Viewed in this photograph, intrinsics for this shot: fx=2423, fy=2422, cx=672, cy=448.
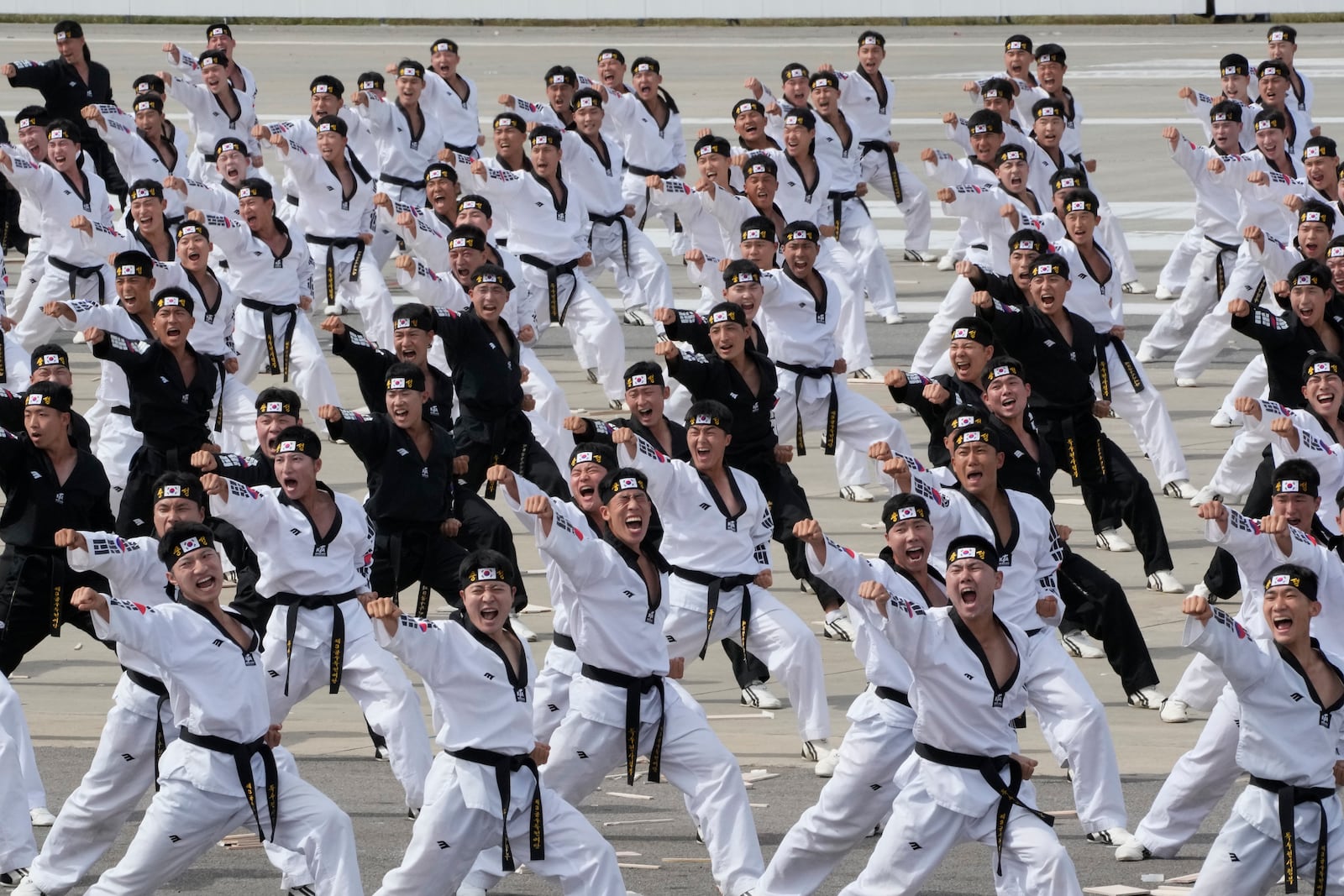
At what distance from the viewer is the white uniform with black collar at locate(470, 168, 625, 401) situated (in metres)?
17.7

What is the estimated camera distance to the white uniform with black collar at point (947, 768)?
927cm

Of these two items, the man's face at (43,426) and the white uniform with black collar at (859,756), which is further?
the man's face at (43,426)

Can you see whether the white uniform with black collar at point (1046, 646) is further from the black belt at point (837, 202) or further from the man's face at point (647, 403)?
the black belt at point (837, 202)

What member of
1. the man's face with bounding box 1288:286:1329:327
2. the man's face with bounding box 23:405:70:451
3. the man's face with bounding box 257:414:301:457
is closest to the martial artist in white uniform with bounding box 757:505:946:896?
the man's face with bounding box 257:414:301:457

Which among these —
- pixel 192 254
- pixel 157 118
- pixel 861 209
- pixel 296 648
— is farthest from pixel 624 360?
pixel 296 648

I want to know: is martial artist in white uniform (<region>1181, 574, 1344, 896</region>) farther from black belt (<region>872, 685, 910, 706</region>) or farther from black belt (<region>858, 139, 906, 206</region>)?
black belt (<region>858, 139, 906, 206</region>)

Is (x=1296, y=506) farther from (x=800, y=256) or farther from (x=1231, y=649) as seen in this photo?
(x=800, y=256)

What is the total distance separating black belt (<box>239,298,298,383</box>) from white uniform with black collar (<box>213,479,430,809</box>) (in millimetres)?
5664

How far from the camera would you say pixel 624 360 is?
18719 millimetres

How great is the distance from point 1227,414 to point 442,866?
32.7ft

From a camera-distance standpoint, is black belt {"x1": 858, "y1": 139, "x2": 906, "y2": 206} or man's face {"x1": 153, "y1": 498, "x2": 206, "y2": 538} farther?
black belt {"x1": 858, "y1": 139, "x2": 906, "y2": 206}

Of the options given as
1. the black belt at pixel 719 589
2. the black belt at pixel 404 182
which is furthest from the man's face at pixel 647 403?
the black belt at pixel 404 182

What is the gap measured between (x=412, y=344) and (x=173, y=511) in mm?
3017

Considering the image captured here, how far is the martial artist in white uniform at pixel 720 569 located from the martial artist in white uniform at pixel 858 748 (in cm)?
131
